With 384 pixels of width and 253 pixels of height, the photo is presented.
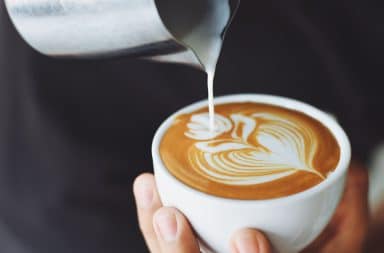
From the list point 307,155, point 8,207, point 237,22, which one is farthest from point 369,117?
point 8,207

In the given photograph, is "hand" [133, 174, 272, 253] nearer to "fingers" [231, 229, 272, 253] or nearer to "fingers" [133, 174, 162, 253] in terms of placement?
"fingers" [231, 229, 272, 253]

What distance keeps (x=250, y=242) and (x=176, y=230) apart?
92 millimetres

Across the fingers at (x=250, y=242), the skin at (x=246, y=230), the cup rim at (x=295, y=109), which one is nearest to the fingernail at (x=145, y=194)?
the skin at (x=246, y=230)

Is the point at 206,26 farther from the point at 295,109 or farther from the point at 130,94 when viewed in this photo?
the point at 130,94

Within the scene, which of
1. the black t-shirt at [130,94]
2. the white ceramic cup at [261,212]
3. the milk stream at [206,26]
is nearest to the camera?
the white ceramic cup at [261,212]

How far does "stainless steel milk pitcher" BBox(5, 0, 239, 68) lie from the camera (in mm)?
589

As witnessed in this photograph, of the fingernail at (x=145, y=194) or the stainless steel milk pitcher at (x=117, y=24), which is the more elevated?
the stainless steel milk pitcher at (x=117, y=24)

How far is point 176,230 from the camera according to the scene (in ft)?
2.06

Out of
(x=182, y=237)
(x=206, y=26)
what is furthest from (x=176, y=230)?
(x=206, y=26)

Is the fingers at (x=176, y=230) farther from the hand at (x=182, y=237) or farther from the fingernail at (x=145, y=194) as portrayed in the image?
the fingernail at (x=145, y=194)

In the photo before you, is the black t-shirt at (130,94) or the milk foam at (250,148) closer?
the milk foam at (250,148)

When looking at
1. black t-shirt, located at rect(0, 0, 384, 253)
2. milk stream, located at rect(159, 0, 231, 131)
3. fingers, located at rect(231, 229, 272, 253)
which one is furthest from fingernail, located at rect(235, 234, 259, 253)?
black t-shirt, located at rect(0, 0, 384, 253)

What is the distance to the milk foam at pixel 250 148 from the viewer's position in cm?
65

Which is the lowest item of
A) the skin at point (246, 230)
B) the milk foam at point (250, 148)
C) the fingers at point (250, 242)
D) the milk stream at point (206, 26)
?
the skin at point (246, 230)
